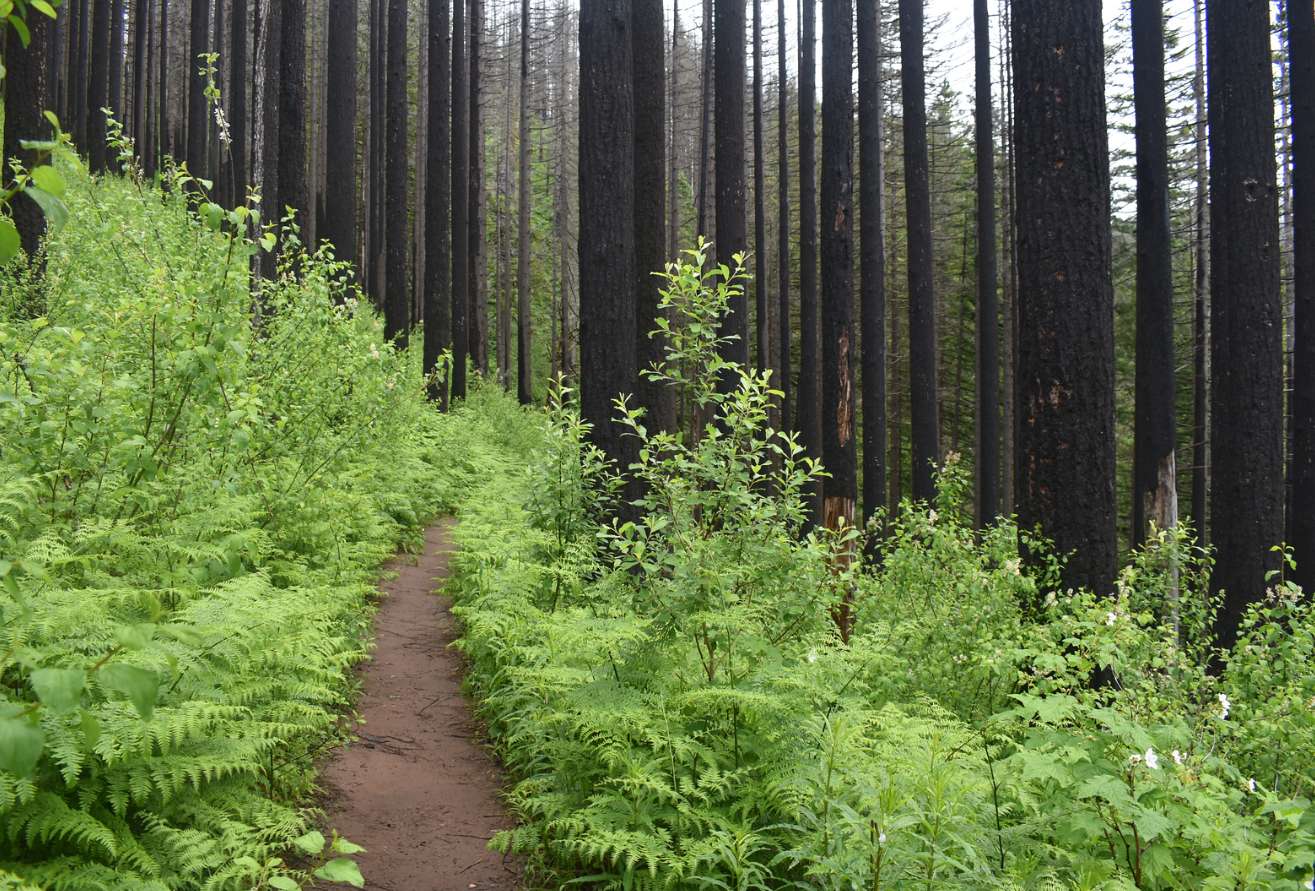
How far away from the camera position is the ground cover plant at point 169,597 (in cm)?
259

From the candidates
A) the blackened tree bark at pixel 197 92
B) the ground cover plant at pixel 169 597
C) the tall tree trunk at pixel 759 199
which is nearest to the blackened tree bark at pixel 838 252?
the ground cover plant at pixel 169 597

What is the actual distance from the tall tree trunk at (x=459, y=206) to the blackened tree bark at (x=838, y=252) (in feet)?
36.3

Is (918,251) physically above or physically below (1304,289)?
above

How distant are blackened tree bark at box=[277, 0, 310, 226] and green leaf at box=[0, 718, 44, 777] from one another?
10281mm

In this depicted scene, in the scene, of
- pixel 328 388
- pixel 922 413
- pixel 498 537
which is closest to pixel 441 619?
pixel 498 537

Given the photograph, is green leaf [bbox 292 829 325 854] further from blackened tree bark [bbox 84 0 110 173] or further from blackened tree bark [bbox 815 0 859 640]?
blackened tree bark [bbox 84 0 110 173]

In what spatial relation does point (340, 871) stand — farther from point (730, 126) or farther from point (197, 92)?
point (197, 92)

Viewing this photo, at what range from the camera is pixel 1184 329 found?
2670cm

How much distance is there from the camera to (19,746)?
149 cm

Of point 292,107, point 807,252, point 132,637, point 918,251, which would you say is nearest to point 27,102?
point 292,107

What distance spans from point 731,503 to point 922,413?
11530mm

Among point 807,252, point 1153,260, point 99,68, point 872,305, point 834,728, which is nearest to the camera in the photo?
point 834,728

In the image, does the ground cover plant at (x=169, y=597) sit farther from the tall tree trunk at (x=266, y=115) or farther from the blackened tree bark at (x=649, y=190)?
the tall tree trunk at (x=266, y=115)

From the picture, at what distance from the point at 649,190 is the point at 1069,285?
5.27 metres
